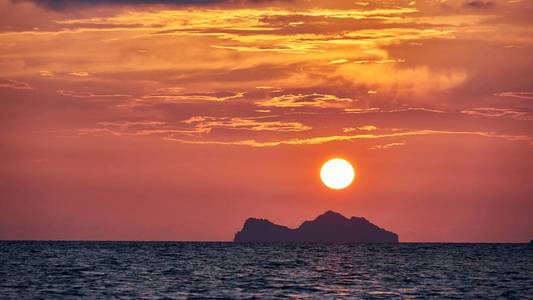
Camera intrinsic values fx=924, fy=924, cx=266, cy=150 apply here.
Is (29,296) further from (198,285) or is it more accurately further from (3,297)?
(198,285)

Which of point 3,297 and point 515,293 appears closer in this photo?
point 3,297

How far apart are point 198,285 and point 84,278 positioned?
15.3 metres

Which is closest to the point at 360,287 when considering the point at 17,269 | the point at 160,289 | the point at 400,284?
the point at 400,284

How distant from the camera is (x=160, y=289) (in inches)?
3258

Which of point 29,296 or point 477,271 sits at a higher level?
point 477,271

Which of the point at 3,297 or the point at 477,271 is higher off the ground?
the point at 477,271

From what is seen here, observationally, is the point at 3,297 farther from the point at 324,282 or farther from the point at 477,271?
the point at 477,271

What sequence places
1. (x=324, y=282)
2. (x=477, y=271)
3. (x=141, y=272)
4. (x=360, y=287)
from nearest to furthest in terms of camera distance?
(x=360, y=287), (x=324, y=282), (x=141, y=272), (x=477, y=271)

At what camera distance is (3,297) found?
74938mm

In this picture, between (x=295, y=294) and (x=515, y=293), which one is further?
(x=515, y=293)

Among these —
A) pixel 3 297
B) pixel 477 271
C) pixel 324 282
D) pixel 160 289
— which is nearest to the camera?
pixel 3 297

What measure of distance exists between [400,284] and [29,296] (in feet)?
122

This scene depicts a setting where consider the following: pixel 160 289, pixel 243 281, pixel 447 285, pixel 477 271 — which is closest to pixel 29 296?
pixel 160 289

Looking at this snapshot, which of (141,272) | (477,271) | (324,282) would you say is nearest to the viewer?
(324,282)
